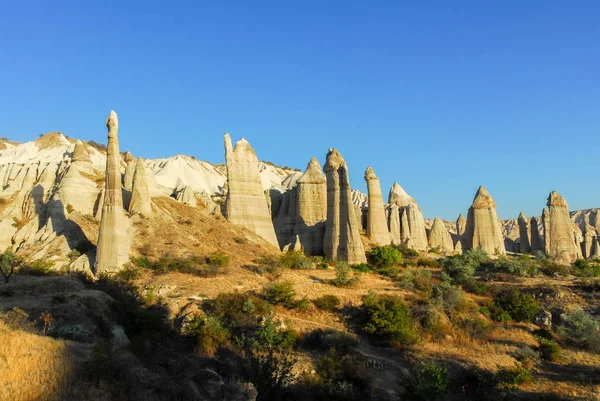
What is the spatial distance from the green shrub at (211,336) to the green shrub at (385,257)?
50.8 feet

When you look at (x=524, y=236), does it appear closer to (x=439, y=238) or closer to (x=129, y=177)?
(x=439, y=238)

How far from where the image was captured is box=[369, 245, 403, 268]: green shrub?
108ft

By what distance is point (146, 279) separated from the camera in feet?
78.0

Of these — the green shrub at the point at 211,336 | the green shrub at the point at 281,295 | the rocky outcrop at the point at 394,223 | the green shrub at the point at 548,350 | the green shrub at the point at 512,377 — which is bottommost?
the green shrub at the point at 512,377

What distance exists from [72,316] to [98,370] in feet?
20.6

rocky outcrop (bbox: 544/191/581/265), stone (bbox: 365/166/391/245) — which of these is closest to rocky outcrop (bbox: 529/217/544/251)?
rocky outcrop (bbox: 544/191/581/265)

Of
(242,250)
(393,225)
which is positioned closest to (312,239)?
(242,250)

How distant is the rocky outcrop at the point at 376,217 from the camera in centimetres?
4116

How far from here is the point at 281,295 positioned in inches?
889

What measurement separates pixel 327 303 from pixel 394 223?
80.1 feet

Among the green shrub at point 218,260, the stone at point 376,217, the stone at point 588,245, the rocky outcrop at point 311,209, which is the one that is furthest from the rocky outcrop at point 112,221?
the stone at point 588,245

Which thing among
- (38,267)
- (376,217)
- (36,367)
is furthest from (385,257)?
(36,367)

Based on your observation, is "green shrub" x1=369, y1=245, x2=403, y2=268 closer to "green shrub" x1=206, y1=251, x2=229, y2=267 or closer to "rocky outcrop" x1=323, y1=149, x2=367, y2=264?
"rocky outcrop" x1=323, y1=149, x2=367, y2=264

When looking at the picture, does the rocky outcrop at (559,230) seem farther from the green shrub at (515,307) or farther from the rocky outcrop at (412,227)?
the green shrub at (515,307)
